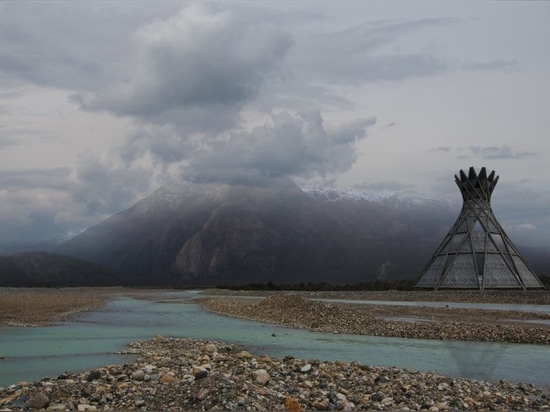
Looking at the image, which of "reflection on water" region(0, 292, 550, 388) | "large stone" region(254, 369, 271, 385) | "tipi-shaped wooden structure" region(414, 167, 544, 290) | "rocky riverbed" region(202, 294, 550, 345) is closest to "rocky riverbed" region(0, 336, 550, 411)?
"large stone" region(254, 369, 271, 385)

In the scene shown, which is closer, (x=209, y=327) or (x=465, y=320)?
(x=209, y=327)

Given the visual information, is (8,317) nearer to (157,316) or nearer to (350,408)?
(157,316)

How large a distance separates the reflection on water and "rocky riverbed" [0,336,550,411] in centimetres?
383

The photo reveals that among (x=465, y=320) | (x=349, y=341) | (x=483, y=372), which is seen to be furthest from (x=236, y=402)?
(x=465, y=320)

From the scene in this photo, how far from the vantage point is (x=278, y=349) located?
2712 centimetres

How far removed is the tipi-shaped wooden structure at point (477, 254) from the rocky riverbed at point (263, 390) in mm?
69911

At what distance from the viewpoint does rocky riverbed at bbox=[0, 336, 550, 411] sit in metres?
13.3

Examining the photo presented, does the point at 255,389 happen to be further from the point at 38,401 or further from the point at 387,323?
the point at 387,323

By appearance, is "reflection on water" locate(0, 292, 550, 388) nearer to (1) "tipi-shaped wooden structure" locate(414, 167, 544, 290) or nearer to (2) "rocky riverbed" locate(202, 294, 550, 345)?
(2) "rocky riverbed" locate(202, 294, 550, 345)

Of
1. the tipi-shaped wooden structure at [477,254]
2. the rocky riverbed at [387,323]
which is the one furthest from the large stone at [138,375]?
the tipi-shaped wooden structure at [477,254]

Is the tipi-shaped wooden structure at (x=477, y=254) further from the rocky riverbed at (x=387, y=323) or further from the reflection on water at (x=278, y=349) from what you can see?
the reflection on water at (x=278, y=349)

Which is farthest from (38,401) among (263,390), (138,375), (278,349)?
(278,349)

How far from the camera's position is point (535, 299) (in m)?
69.5

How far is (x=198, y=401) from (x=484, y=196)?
8484 centimetres
